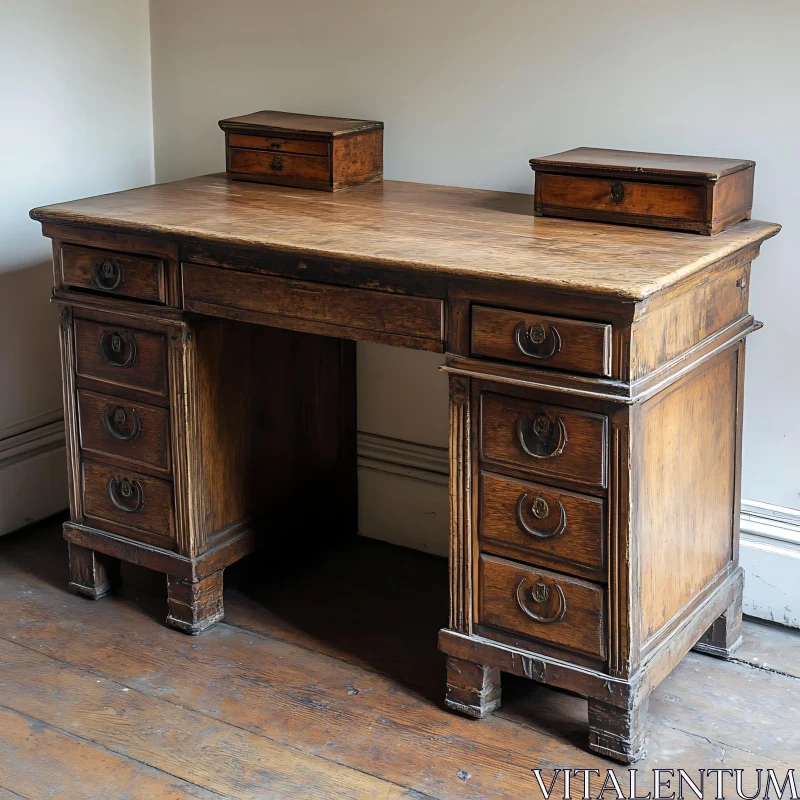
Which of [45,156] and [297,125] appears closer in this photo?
[297,125]

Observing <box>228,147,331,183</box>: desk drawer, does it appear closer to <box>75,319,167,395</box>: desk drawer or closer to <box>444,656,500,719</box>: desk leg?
<box>75,319,167,395</box>: desk drawer

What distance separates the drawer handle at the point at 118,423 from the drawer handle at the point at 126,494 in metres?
0.10

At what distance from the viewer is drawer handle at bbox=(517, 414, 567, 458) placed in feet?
6.45

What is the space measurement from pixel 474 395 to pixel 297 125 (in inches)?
39.3

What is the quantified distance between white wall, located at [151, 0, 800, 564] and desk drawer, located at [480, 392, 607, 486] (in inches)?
27.5

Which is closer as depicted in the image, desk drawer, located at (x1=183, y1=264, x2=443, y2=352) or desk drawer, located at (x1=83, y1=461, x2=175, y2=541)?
desk drawer, located at (x1=183, y1=264, x2=443, y2=352)

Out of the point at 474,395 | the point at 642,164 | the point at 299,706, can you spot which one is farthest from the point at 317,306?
the point at 299,706

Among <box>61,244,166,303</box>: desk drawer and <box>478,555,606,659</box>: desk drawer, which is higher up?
<box>61,244,166,303</box>: desk drawer

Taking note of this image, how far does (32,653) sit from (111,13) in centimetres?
174

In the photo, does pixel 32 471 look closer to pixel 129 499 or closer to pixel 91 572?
pixel 91 572

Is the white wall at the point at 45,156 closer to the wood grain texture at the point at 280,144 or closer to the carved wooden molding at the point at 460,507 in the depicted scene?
the wood grain texture at the point at 280,144

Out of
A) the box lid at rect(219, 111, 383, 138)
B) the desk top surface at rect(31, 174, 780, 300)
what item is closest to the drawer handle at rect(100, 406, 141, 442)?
the desk top surface at rect(31, 174, 780, 300)

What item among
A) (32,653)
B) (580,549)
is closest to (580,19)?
(580,549)

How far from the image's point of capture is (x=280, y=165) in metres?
2.70
